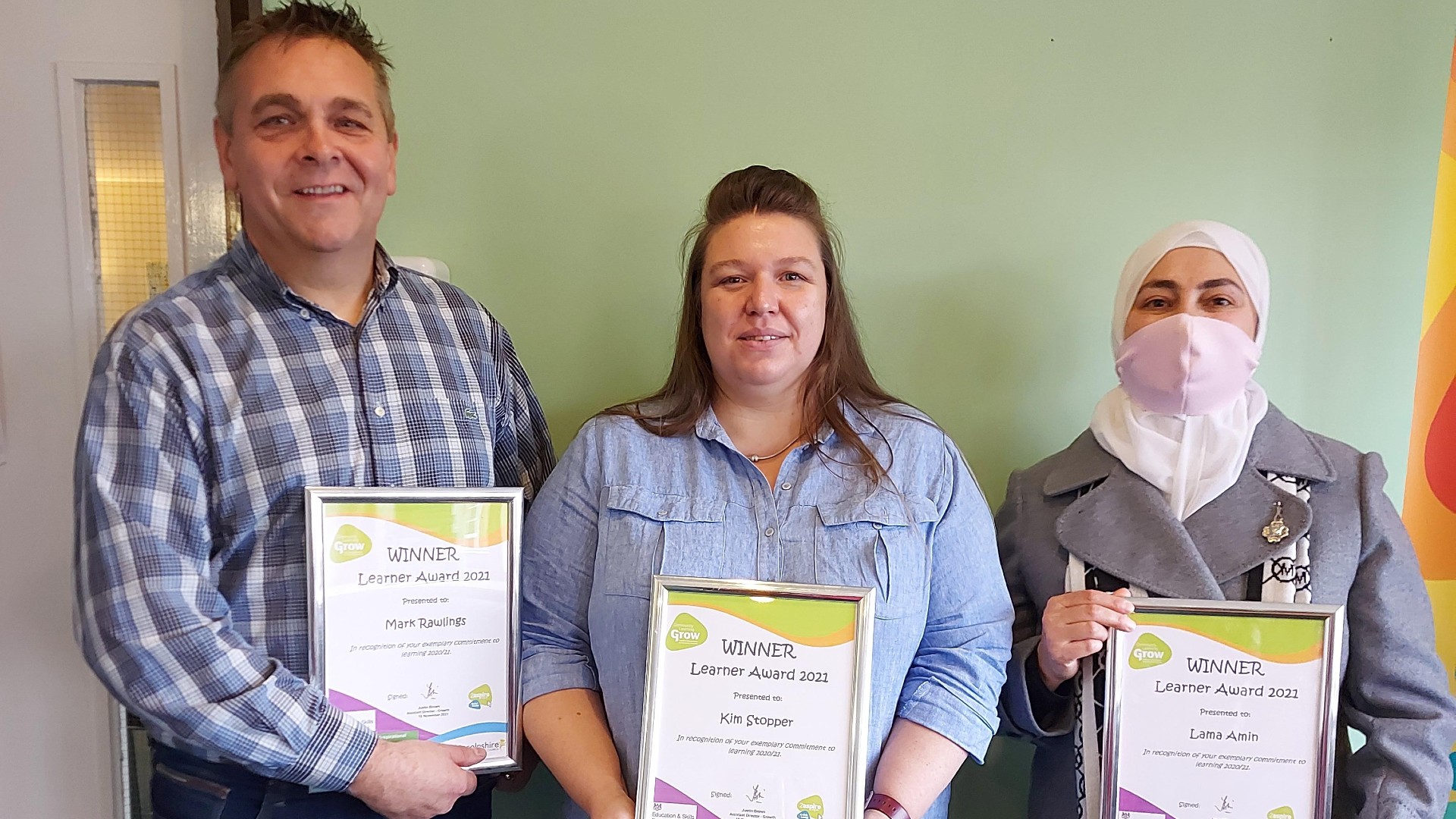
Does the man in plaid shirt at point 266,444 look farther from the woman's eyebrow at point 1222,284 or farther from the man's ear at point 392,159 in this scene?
the woman's eyebrow at point 1222,284

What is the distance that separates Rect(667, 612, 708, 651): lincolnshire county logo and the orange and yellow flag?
1.48 metres

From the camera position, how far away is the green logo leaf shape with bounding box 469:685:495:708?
143 cm

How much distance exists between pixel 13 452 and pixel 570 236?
1.36 metres

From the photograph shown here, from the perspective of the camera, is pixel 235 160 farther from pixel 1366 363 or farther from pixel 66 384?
pixel 1366 363

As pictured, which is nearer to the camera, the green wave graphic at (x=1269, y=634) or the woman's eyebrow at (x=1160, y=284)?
the green wave graphic at (x=1269, y=634)

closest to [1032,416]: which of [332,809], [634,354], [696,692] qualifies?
[634,354]

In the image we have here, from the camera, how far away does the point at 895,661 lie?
56.7 inches

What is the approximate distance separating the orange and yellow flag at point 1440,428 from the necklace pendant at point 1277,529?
0.46 metres

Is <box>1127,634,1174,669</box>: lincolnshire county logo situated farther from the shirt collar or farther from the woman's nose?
the shirt collar

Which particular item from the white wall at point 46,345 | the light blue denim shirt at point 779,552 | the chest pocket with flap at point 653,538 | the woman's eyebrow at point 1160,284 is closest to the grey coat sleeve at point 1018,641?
the light blue denim shirt at point 779,552

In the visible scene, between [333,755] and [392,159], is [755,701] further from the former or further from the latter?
[392,159]

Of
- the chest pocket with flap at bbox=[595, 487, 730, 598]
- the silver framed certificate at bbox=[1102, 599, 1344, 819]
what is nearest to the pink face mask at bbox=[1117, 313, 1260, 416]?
the silver framed certificate at bbox=[1102, 599, 1344, 819]

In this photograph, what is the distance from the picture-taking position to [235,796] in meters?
1.39

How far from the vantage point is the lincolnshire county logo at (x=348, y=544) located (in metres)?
1.33
